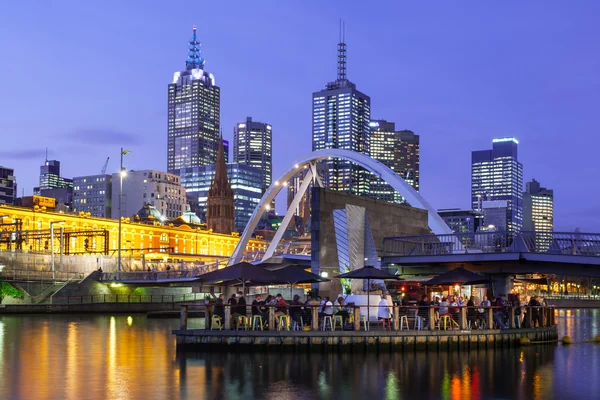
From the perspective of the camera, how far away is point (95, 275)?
8838cm

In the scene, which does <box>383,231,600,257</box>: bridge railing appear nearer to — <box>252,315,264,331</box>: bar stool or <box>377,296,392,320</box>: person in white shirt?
<box>377,296,392,320</box>: person in white shirt

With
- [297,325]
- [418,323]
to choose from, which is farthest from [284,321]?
[418,323]

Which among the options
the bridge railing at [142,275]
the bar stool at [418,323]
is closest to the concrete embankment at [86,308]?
the bridge railing at [142,275]

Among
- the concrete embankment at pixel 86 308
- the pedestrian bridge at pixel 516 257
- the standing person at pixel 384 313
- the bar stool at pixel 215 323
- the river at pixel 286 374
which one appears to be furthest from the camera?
the concrete embankment at pixel 86 308

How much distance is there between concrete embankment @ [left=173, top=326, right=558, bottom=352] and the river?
1.15 m

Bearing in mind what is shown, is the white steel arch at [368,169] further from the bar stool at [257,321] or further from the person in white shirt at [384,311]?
the bar stool at [257,321]

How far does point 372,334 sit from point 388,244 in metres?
23.8

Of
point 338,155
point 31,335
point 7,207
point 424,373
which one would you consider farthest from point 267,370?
point 7,207

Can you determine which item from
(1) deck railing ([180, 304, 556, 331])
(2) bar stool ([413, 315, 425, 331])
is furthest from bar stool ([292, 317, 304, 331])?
(2) bar stool ([413, 315, 425, 331])

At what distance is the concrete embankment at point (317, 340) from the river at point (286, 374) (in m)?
1.15

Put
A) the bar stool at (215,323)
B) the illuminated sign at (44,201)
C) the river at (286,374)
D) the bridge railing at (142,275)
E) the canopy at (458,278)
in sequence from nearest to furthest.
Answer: the river at (286,374) → the bar stool at (215,323) → the canopy at (458,278) → the bridge railing at (142,275) → the illuminated sign at (44,201)

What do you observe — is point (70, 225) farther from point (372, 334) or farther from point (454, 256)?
point (372, 334)

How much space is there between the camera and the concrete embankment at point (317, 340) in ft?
101

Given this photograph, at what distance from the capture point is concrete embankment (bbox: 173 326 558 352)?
30.6 metres
